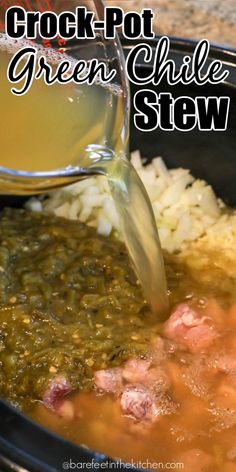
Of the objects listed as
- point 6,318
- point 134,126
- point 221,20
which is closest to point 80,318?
point 6,318

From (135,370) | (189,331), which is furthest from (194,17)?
(135,370)

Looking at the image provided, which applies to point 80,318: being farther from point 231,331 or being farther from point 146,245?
point 231,331

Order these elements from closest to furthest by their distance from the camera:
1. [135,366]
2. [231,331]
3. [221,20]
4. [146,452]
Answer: [146,452], [135,366], [231,331], [221,20]

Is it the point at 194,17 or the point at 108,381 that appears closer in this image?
the point at 108,381

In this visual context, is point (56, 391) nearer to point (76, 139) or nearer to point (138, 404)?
point (138, 404)

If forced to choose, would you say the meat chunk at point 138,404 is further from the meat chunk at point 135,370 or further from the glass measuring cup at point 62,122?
the glass measuring cup at point 62,122

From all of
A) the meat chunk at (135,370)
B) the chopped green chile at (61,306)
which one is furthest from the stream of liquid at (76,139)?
the meat chunk at (135,370)
